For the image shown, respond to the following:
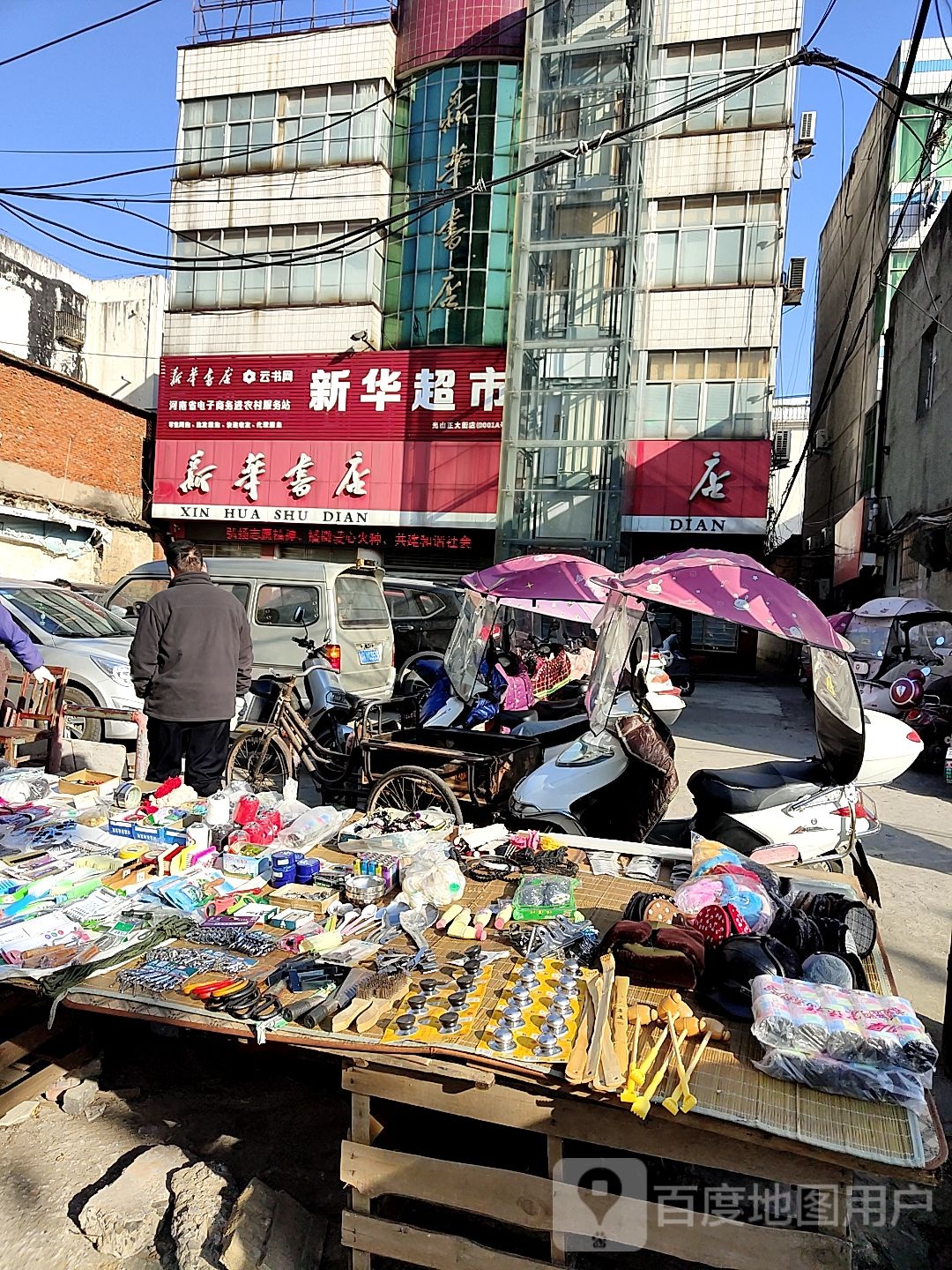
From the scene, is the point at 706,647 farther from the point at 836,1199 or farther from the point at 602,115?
the point at 836,1199

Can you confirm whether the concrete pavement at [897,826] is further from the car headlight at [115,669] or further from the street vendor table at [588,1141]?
the car headlight at [115,669]

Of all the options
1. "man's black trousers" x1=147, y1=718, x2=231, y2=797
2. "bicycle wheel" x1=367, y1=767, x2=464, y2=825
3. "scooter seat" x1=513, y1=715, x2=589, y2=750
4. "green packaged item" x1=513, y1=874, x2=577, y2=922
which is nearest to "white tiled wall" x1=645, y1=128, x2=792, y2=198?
"scooter seat" x1=513, y1=715, x2=589, y2=750

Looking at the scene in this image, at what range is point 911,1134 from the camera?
Result: 2012 millimetres

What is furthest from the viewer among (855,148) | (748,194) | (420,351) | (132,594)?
(855,148)

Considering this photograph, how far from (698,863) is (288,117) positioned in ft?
79.0

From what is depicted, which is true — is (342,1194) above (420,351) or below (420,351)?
below

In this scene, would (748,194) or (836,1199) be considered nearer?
(836,1199)

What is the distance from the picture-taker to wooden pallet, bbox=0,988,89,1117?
117 inches

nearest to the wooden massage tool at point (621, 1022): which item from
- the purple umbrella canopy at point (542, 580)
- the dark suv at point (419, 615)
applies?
the purple umbrella canopy at point (542, 580)

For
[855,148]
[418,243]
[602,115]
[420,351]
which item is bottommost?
[420,351]

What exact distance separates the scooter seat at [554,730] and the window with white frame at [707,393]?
48.8 ft

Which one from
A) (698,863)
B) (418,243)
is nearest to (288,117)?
(418,243)

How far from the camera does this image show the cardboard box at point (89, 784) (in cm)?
454

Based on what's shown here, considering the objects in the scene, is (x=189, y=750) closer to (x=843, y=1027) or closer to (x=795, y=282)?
(x=843, y=1027)
